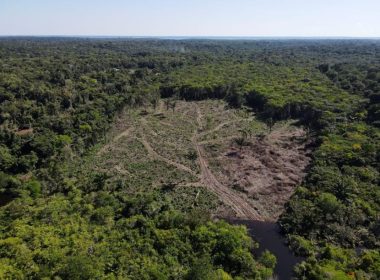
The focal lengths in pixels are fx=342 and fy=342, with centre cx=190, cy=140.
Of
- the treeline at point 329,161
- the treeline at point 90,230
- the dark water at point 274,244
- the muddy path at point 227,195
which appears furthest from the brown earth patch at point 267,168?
the treeline at point 90,230

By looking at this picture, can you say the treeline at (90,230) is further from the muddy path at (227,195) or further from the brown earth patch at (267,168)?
the brown earth patch at (267,168)

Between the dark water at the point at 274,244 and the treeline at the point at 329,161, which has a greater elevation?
the treeline at the point at 329,161

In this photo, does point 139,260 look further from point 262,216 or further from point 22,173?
point 22,173

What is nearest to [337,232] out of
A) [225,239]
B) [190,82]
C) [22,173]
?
[225,239]

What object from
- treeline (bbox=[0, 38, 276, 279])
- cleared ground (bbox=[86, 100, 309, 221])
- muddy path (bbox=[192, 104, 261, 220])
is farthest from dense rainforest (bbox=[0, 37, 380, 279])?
muddy path (bbox=[192, 104, 261, 220])

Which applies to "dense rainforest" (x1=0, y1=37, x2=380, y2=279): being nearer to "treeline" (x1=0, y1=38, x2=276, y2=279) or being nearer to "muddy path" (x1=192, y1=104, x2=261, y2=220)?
"treeline" (x1=0, y1=38, x2=276, y2=279)

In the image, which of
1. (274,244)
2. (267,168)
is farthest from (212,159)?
(274,244)
